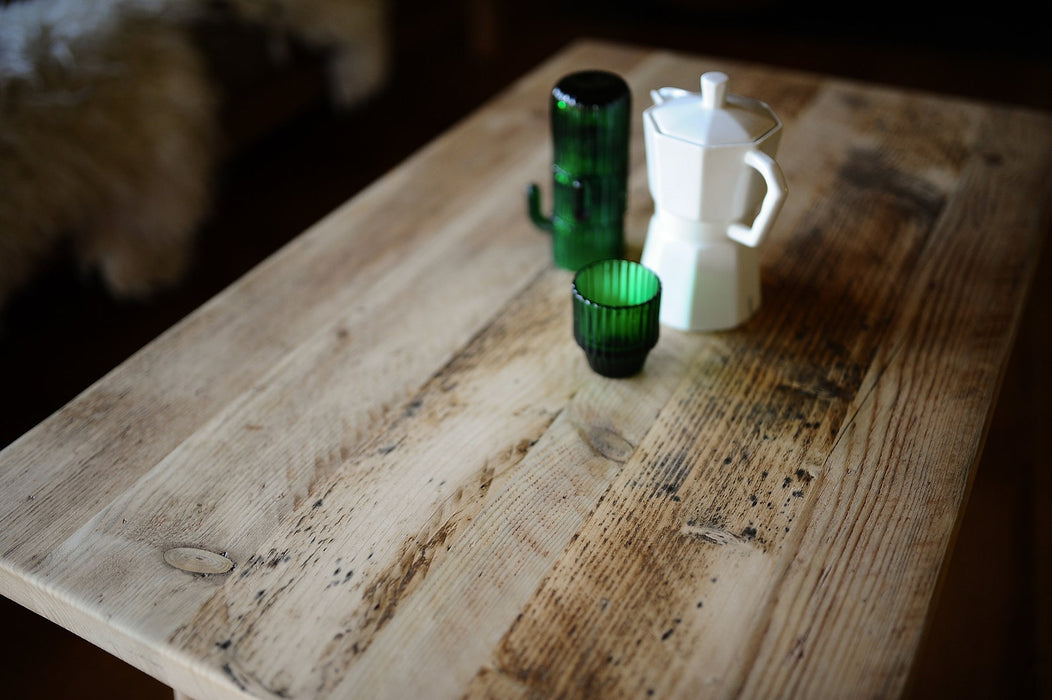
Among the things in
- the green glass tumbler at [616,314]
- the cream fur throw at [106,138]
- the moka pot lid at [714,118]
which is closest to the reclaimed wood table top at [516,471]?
the green glass tumbler at [616,314]

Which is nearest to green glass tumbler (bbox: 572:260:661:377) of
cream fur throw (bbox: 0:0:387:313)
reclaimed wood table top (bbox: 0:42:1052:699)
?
reclaimed wood table top (bbox: 0:42:1052:699)

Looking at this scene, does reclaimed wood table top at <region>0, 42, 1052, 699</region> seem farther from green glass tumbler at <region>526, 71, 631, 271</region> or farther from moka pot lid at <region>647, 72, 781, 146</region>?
moka pot lid at <region>647, 72, 781, 146</region>

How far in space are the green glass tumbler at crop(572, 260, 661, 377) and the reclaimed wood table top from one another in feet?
0.08

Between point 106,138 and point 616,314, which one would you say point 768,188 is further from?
point 106,138

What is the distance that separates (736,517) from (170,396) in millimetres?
453

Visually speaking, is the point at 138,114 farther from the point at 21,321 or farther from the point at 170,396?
the point at 170,396

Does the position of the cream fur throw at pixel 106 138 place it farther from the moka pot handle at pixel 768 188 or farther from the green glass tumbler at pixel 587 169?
the moka pot handle at pixel 768 188

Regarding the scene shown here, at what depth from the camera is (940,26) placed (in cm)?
248

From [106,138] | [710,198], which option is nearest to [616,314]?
[710,198]

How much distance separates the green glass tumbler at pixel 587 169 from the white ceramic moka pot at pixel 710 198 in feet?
0.16

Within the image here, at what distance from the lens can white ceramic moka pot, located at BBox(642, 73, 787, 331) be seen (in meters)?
0.64

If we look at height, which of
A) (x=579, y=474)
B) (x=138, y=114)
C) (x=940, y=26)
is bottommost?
(x=940, y=26)

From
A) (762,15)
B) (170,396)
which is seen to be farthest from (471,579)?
(762,15)

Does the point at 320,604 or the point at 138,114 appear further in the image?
the point at 138,114
